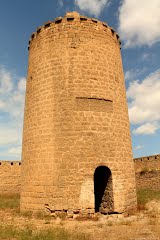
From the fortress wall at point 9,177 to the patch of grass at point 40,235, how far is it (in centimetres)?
1165

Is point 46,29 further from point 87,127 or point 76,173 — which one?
point 76,173

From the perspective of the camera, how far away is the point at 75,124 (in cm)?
890

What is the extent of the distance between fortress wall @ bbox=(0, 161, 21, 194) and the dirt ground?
898cm

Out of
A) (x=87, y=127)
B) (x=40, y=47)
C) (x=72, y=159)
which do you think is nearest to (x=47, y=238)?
(x=72, y=159)

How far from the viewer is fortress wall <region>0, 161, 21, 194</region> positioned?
58.3ft

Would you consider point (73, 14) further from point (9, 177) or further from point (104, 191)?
point (9, 177)

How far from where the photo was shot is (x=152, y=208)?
32.3ft

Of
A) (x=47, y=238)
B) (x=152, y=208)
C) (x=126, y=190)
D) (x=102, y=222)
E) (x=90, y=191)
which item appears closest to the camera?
(x=47, y=238)

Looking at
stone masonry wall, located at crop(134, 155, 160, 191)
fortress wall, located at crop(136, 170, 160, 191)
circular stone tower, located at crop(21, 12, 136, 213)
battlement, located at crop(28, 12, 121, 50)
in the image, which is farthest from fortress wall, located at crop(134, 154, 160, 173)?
battlement, located at crop(28, 12, 121, 50)

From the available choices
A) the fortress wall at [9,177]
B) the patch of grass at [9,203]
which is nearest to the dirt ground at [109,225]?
the patch of grass at [9,203]

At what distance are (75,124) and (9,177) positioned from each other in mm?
11028

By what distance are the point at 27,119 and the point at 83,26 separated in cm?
428

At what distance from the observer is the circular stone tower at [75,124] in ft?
28.1

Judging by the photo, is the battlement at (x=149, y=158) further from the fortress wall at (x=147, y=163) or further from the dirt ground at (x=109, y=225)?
the dirt ground at (x=109, y=225)
